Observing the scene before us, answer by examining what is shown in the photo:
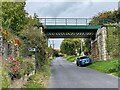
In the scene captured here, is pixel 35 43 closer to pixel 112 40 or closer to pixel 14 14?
pixel 14 14

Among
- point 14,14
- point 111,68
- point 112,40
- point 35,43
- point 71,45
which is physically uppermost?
point 14,14

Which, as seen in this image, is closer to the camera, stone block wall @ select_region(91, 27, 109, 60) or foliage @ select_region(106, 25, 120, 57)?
foliage @ select_region(106, 25, 120, 57)

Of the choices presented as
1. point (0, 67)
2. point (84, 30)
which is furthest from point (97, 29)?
point (0, 67)

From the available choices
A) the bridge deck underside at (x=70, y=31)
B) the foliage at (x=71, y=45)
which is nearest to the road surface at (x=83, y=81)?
the bridge deck underside at (x=70, y=31)

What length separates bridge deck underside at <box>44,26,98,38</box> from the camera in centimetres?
5316

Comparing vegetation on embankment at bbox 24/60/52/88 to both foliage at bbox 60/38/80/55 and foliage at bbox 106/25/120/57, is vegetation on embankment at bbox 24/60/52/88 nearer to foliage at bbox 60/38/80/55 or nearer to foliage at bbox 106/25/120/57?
foliage at bbox 106/25/120/57

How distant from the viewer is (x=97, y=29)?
55219 mm

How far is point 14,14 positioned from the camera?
110 feet

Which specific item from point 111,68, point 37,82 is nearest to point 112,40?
point 111,68

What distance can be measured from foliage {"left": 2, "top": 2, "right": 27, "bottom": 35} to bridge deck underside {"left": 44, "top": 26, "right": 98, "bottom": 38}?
16.8 meters

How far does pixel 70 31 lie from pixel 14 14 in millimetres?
23831

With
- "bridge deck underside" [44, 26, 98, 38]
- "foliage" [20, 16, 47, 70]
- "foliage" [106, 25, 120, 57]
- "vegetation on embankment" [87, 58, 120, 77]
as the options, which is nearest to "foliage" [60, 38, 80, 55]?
"bridge deck underside" [44, 26, 98, 38]

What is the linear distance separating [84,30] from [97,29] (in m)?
1.99

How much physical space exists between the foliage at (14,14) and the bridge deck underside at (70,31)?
16771 mm
